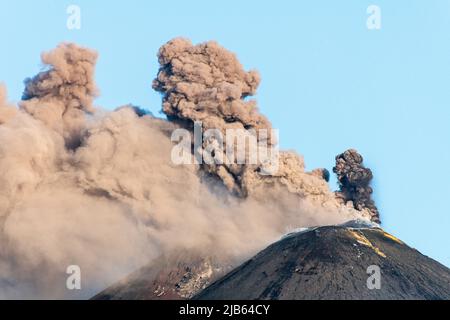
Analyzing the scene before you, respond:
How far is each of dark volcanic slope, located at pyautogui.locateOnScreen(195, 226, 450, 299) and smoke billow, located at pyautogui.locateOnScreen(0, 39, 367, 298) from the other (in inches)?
223

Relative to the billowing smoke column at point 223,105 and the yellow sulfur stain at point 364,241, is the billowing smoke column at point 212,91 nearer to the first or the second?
the billowing smoke column at point 223,105

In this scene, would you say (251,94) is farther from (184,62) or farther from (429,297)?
(429,297)

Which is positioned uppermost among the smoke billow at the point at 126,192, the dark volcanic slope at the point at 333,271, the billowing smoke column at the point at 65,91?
the billowing smoke column at the point at 65,91

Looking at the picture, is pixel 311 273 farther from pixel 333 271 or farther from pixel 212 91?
pixel 212 91

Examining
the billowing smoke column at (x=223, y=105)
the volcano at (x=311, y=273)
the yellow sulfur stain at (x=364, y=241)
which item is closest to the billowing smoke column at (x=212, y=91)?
the billowing smoke column at (x=223, y=105)

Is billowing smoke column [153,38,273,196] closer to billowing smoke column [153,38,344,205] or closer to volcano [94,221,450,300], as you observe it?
billowing smoke column [153,38,344,205]

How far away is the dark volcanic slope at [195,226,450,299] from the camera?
86.5 m

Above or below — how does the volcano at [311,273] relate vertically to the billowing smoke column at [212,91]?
below

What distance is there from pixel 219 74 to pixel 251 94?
4622mm

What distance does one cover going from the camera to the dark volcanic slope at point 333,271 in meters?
86.5

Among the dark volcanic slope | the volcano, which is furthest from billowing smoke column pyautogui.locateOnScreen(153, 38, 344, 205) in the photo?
the dark volcanic slope

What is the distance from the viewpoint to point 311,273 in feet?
293
